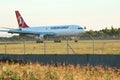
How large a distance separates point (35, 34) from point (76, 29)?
9.56m

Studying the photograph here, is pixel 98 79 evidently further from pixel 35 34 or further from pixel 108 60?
pixel 35 34

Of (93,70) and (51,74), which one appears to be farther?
(93,70)

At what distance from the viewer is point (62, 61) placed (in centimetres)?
2708

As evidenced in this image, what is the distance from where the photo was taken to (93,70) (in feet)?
66.8

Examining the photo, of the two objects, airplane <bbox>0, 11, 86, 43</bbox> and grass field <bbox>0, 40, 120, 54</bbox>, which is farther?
airplane <bbox>0, 11, 86, 43</bbox>

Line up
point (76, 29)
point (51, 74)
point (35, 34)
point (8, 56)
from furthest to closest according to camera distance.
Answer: point (35, 34)
point (76, 29)
point (8, 56)
point (51, 74)

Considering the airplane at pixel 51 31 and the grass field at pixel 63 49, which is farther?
the airplane at pixel 51 31

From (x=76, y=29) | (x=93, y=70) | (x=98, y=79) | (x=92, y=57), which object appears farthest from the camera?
(x=76, y=29)

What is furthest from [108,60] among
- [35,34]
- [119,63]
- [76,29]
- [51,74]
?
[35,34]

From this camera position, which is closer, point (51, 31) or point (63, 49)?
point (63, 49)

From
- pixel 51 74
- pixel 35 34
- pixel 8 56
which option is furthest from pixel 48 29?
pixel 51 74

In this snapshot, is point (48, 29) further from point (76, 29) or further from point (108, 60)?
point (108, 60)

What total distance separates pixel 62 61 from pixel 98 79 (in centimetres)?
1065

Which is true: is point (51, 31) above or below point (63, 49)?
below
